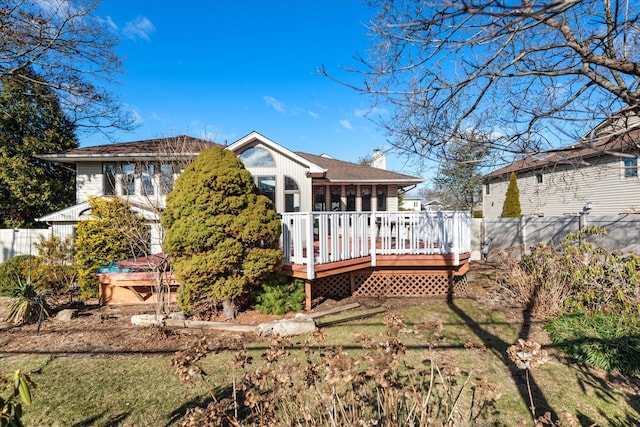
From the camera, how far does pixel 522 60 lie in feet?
16.9

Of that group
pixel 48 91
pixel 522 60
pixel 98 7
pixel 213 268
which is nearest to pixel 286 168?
pixel 213 268

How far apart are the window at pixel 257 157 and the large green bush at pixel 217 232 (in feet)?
14.5

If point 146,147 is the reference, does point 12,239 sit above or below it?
below

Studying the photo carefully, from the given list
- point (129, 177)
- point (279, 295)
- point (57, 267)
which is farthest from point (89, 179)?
point (279, 295)

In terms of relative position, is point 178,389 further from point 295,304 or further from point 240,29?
point 240,29

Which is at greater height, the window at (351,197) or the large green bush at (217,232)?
the window at (351,197)

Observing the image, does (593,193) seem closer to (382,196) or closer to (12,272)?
(382,196)

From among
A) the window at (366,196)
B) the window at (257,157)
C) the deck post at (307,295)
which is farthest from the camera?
the window at (366,196)

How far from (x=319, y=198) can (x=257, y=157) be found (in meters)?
3.29

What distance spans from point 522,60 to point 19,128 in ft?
60.3

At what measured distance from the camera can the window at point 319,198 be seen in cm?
1245

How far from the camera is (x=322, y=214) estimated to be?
615 cm

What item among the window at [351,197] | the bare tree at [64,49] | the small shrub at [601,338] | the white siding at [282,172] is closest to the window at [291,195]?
the white siding at [282,172]

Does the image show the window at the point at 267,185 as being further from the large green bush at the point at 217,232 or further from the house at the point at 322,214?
the large green bush at the point at 217,232
